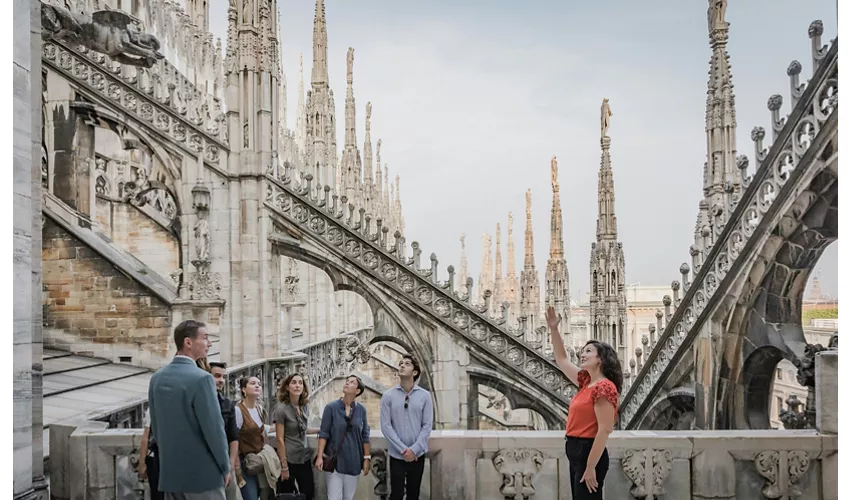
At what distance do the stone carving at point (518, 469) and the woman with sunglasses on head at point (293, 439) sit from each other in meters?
1.15

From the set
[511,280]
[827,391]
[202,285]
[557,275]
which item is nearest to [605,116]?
[557,275]

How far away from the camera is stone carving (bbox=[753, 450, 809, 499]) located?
3.90m

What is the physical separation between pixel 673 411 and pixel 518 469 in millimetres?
6289

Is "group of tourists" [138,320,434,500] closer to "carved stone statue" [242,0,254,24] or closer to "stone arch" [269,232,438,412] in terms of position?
"stone arch" [269,232,438,412]

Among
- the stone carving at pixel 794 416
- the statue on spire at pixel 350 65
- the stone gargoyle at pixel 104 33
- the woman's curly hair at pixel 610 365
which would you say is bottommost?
the stone carving at pixel 794 416

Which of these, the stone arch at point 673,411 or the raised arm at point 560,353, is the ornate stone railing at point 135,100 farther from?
the raised arm at point 560,353

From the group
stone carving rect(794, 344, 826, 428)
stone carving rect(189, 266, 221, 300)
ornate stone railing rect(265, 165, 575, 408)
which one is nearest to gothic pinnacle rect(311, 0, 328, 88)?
ornate stone railing rect(265, 165, 575, 408)

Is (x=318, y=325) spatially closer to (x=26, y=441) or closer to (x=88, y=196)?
(x=88, y=196)

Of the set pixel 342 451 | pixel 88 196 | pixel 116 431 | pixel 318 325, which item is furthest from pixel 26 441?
pixel 318 325

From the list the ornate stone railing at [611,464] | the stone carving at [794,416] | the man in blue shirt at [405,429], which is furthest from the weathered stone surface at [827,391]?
the stone carving at [794,416]

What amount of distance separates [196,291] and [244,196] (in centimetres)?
176

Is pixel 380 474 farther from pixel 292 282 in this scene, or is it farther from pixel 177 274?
pixel 292 282

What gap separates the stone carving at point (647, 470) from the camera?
389 cm

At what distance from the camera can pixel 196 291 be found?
32.3 ft
